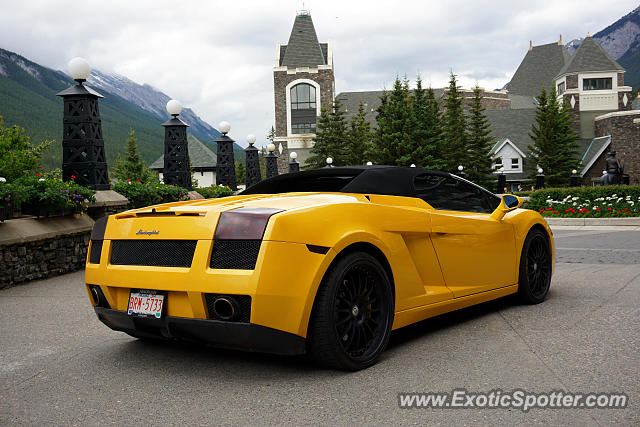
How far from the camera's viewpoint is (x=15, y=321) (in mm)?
5793

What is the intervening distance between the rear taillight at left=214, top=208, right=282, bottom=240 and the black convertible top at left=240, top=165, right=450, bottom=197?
3.35 ft

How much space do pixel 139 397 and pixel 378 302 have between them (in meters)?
1.59

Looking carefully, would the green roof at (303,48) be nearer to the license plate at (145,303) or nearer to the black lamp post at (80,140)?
the black lamp post at (80,140)

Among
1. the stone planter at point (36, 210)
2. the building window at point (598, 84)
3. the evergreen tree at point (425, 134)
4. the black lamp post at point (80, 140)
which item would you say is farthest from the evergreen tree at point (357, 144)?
the stone planter at point (36, 210)

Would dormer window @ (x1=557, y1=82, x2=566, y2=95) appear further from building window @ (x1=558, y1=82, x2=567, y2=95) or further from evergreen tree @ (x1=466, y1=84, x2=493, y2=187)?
evergreen tree @ (x1=466, y1=84, x2=493, y2=187)

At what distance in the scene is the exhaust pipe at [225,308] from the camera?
3334 mm

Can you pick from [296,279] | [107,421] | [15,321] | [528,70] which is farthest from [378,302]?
[528,70]

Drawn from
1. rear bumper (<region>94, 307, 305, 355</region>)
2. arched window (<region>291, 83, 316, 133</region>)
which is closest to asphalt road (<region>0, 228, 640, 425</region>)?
rear bumper (<region>94, 307, 305, 355</region>)

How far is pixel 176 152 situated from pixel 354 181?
1200 centimetres

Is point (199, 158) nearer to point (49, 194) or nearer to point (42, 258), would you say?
point (49, 194)

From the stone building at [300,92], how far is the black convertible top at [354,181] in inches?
2903

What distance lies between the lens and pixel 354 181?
4.38 m

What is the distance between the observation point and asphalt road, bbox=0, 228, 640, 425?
3023mm

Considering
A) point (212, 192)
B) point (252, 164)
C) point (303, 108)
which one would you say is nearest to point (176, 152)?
point (212, 192)
